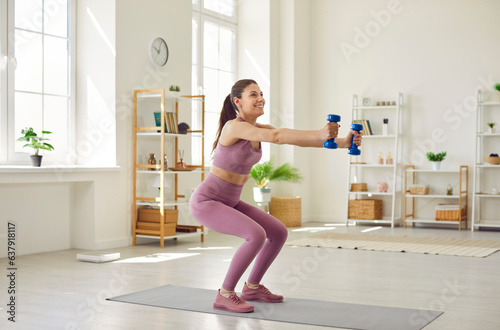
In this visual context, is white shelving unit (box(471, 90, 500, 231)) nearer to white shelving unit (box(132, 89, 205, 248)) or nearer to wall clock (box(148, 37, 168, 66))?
white shelving unit (box(132, 89, 205, 248))

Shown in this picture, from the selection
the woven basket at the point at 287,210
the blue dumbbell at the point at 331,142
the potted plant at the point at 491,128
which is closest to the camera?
the blue dumbbell at the point at 331,142

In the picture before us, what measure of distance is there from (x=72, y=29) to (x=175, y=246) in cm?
234

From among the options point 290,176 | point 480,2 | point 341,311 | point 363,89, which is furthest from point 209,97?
point 341,311

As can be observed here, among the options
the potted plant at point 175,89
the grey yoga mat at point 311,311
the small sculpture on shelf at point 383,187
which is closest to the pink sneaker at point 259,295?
the grey yoga mat at point 311,311

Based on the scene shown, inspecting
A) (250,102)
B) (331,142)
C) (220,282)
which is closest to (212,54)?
(220,282)

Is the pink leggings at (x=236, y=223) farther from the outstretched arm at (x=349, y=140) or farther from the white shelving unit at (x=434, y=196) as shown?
the white shelving unit at (x=434, y=196)

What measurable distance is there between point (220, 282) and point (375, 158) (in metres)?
4.69

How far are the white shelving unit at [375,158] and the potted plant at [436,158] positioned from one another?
0.44 m

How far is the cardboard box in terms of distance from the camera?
20.4ft

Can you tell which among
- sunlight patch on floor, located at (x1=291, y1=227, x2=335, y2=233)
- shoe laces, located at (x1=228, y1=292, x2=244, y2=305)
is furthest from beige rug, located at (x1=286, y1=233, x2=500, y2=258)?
shoe laces, located at (x1=228, y1=292, x2=244, y2=305)

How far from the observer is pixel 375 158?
8.60 m

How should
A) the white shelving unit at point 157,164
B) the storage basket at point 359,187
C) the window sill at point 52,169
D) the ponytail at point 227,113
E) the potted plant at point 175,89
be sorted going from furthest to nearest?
the storage basket at point 359,187 → the potted plant at point 175,89 → the white shelving unit at point 157,164 → the window sill at point 52,169 → the ponytail at point 227,113

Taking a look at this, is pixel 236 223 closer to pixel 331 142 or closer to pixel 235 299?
pixel 235 299

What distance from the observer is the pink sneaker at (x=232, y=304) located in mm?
3406
